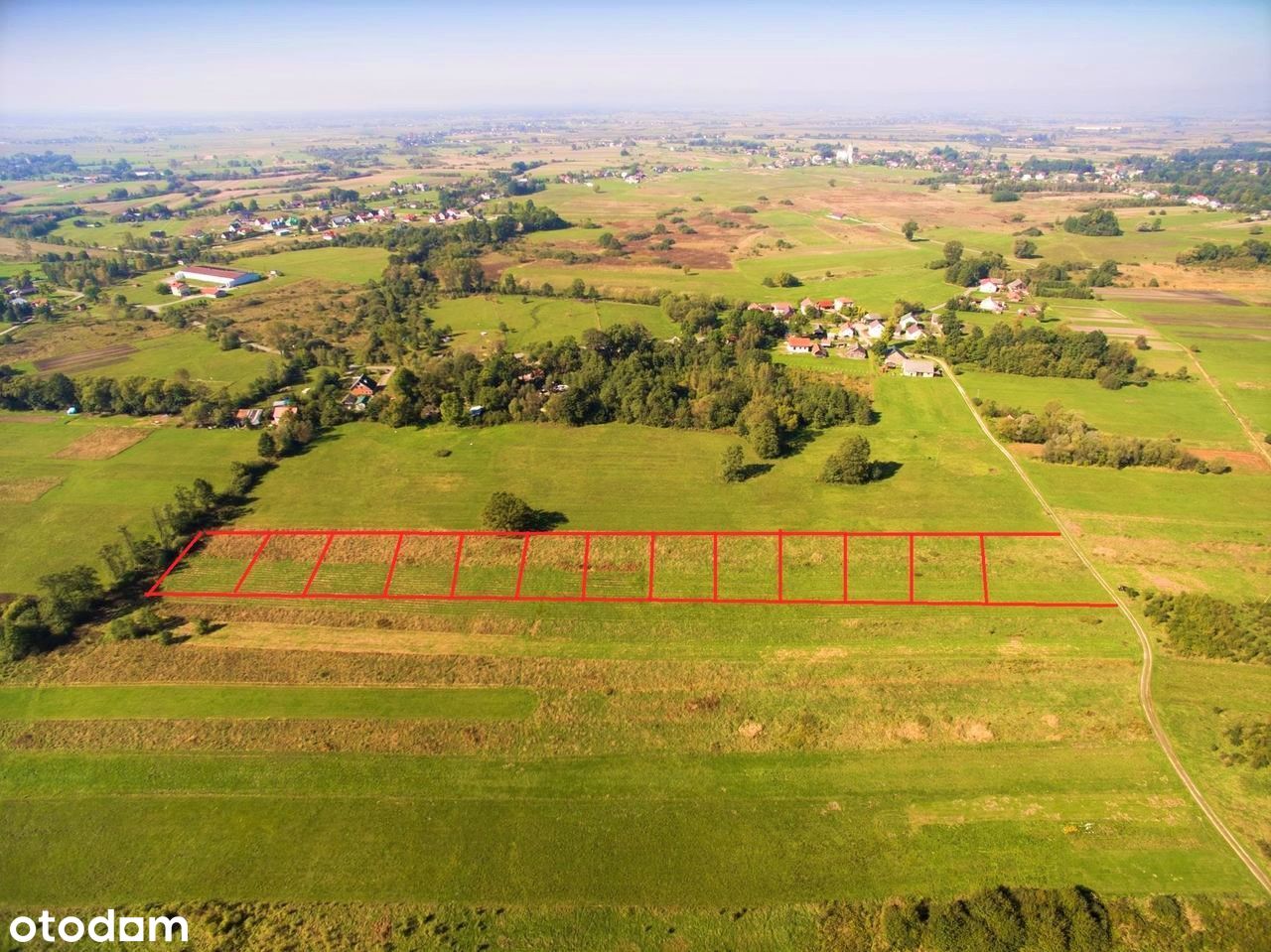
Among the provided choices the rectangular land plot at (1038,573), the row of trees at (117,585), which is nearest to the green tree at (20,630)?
the row of trees at (117,585)

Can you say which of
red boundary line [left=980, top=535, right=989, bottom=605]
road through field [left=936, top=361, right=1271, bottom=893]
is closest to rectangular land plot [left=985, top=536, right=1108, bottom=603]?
red boundary line [left=980, top=535, right=989, bottom=605]

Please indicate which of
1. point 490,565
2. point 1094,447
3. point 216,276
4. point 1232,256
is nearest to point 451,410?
point 490,565

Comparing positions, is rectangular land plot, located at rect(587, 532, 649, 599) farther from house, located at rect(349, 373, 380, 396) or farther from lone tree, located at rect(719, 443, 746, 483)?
house, located at rect(349, 373, 380, 396)

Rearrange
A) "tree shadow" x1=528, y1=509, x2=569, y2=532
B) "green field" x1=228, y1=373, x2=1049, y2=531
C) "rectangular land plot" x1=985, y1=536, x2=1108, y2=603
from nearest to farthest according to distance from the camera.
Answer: "rectangular land plot" x1=985, y1=536, x2=1108, y2=603 → "tree shadow" x1=528, y1=509, x2=569, y2=532 → "green field" x1=228, y1=373, x2=1049, y2=531

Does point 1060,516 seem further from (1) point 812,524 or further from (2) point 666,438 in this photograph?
(2) point 666,438

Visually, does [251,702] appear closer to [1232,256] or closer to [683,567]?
[683,567]

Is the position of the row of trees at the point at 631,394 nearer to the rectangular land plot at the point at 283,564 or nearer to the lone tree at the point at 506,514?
the lone tree at the point at 506,514

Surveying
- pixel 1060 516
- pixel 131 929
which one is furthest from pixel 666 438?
pixel 131 929
